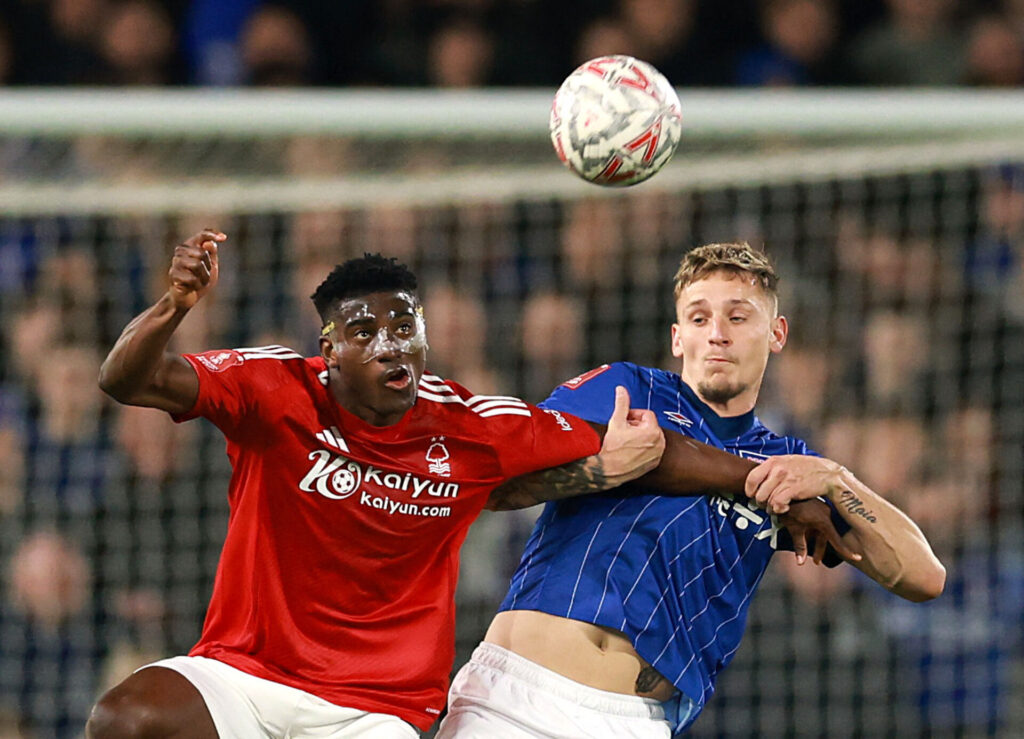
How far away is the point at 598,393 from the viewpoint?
15.0ft

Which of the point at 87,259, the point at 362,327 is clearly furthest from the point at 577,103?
the point at 87,259

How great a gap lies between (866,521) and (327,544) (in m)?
1.59

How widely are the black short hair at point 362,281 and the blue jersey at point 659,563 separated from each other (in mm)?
688

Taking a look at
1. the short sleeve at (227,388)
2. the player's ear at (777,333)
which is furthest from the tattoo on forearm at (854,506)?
the short sleeve at (227,388)

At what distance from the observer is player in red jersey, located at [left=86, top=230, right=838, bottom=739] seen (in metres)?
3.89

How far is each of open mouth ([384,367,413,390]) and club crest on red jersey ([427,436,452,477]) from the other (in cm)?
23

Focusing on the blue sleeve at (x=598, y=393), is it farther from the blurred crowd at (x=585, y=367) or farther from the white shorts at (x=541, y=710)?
the blurred crowd at (x=585, y=367)

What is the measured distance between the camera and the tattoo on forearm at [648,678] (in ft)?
14.3

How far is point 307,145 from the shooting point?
279 inches

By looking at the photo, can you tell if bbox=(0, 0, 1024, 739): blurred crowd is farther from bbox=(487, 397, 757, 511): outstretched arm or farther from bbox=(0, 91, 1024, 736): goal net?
bbox=(487, 397, 757, 511): outstretched arm

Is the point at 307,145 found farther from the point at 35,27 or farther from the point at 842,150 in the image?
the point at 35,27

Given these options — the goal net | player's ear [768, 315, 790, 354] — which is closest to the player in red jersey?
player's ear [768, 315, 790, 354]

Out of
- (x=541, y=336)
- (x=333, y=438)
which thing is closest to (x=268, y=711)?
(x=333, y=438)

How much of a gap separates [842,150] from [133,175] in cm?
336
